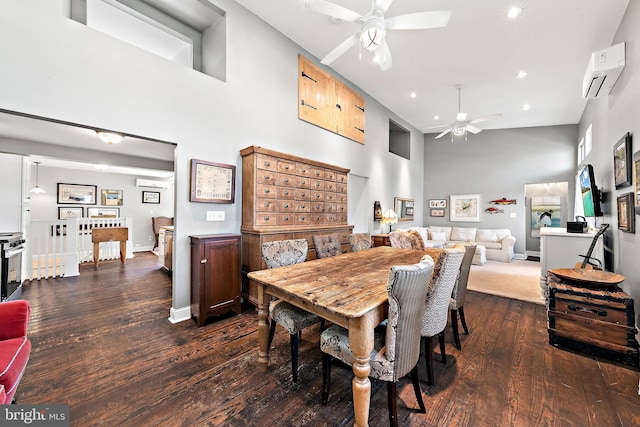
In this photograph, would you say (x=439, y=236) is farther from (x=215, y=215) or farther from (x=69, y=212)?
(x=69, y=212)

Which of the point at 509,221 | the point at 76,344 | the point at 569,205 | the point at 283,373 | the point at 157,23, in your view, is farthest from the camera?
the point at 509,221

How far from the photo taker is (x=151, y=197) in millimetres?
8352

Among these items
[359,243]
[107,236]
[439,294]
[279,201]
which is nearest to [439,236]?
[359,243]

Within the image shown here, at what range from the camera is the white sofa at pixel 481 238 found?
21.4 ft

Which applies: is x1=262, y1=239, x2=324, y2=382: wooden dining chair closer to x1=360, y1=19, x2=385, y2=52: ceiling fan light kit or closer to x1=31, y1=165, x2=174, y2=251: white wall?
x1=360, y1=19, x2=385, y2=52: ceiling fan light kit

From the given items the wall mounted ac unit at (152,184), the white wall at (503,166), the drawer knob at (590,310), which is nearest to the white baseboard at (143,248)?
the wall mounted ac unit at (152,184)

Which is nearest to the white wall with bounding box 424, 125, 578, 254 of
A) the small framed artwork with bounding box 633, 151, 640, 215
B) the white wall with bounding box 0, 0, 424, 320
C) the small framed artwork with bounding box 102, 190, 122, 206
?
the white wall with bounding box 0, 0, 424, 320

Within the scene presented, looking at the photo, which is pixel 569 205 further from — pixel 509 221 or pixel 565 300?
pixel 565 300

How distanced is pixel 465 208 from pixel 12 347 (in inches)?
363

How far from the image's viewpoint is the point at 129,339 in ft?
Result: 7.89

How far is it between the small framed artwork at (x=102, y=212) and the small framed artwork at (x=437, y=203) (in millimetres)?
10168

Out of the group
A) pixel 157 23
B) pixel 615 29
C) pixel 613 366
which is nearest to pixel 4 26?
pixel 157 23

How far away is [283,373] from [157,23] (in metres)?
4.38

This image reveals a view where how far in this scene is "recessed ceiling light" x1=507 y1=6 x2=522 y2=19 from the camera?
312cm
